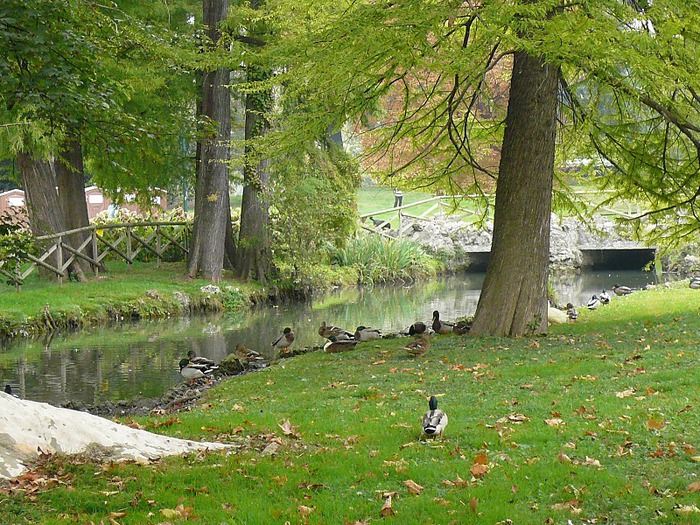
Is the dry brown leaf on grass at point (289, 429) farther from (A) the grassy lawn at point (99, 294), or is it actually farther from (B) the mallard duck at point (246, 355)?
(A) the grassy lawn at point (99, 294)

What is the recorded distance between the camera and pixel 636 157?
50.3 feet

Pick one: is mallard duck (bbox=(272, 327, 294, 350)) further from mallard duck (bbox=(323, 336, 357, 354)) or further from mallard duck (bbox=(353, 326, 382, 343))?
mallard duck (bbox=(323, 336, 357, 354))

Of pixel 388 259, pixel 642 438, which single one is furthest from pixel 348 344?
pixel 388 259

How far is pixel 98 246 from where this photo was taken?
2831 centimetres

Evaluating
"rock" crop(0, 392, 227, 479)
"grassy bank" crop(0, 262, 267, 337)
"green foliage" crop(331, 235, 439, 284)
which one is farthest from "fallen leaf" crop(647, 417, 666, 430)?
"green foliage" crop(331, 235, 439, 284)

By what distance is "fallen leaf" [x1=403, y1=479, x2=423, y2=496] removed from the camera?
19.6 ft

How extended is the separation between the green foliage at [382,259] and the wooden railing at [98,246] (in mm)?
6126

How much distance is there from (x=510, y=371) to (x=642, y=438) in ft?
12.5

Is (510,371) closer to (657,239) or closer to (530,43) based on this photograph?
(530,43)

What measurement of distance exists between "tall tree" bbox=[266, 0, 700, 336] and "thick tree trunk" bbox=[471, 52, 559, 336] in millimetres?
18

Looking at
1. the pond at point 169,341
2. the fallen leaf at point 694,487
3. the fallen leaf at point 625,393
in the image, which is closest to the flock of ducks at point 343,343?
the pond at point 169,341

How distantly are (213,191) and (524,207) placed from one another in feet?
42.9

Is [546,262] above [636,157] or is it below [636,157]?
below

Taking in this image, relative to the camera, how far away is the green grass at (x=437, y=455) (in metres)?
5.56
